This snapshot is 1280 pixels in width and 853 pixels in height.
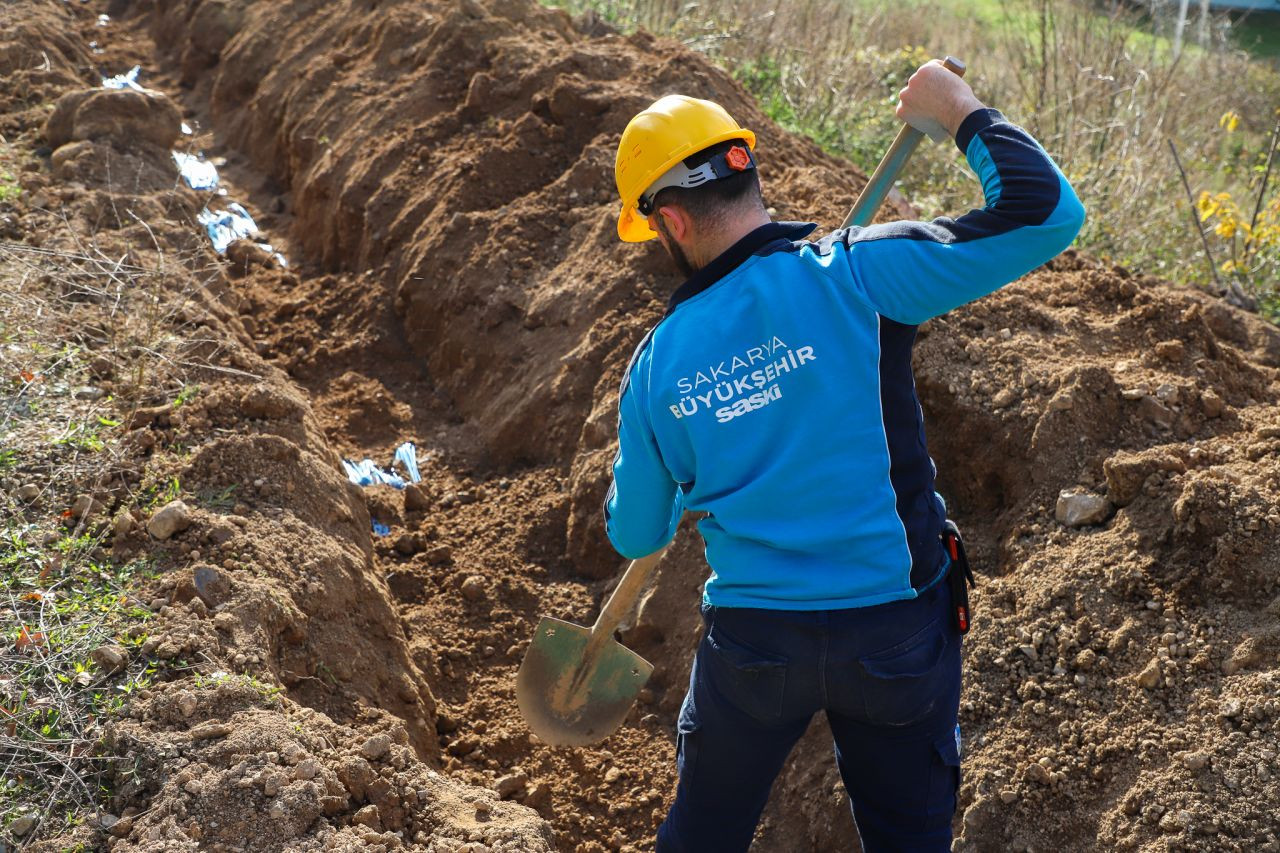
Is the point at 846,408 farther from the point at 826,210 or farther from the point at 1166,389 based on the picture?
the point at 826,210

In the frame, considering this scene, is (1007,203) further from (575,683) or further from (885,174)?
(575,683)

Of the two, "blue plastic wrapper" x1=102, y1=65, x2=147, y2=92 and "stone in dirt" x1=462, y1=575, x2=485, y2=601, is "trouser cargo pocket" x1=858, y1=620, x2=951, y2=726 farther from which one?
"blue plastic wrapper" x1=102, y1=65, x2=147, y2=92

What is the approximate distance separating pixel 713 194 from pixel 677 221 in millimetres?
101

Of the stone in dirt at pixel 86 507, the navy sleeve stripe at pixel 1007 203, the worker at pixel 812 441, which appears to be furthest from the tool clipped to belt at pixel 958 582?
the stone in dirt at pixel 86 507

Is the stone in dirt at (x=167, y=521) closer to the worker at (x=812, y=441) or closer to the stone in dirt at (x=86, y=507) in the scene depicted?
the stone in dirt at (x=86, y=507)

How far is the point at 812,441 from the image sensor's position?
91.9 inches

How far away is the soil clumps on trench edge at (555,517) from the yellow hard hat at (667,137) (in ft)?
5.62

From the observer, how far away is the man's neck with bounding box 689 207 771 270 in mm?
2449

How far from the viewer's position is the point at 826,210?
4.78m

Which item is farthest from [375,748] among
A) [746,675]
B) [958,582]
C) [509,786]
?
[958,582]

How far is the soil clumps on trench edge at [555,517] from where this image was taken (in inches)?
118

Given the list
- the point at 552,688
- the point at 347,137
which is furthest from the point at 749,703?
the point at 347,137

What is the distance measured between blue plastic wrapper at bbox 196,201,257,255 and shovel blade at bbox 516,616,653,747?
13.2 ft

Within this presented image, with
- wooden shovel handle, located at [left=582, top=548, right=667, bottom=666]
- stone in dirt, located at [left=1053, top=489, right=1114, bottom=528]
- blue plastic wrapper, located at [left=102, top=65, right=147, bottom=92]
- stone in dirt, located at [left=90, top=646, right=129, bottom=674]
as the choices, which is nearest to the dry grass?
stone in dirt, located at [left=90, top=646, right=129, bottom=674]
